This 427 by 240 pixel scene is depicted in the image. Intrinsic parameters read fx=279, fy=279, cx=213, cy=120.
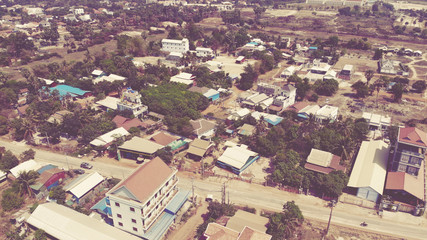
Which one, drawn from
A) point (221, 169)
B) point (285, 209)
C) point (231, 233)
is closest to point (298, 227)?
point (285, 209)

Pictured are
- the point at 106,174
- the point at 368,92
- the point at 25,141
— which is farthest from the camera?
the point at 368,92

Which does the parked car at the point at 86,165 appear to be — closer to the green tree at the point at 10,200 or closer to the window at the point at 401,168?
the green tree at the point at 10,200

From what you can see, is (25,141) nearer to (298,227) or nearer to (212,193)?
(212,193)

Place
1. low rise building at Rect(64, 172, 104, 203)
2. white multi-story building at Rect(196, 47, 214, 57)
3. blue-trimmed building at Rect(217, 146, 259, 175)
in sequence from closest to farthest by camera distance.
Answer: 1. low rise building at Rect(64, 172, 104, 203)
2. blue-trimmed building at Rect(217, 146, 259, 175)
3. white multi-story building at Rect(196, 47, 214, 57)

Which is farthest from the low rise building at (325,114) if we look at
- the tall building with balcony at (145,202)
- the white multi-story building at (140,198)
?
the white multi-story building at (140,198)

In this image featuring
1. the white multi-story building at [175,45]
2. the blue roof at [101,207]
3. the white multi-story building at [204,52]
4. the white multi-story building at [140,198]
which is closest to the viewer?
the white multi-story building at [140,198]

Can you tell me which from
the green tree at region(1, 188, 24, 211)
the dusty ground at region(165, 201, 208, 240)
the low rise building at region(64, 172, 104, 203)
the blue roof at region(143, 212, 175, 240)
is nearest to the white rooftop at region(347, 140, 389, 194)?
the dusty ground at region(165, 201, 208, 240)

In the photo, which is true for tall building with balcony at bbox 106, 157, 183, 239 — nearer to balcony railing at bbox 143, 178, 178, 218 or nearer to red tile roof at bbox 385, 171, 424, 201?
balcony railing at bbox 143, 178, 178, 218
